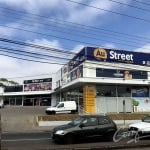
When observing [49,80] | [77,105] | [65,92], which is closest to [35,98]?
[49,80]

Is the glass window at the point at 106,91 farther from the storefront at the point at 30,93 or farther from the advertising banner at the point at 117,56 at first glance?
the storefront at the point at 30,93

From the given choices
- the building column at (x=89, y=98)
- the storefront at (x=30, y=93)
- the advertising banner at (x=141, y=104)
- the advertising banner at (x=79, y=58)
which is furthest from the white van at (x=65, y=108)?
the storefront at (x=30, y=93)

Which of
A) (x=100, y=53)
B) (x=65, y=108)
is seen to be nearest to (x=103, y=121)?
(x=100, y=53)

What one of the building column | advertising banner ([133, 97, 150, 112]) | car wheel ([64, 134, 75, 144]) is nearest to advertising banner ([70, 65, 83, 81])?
the building column

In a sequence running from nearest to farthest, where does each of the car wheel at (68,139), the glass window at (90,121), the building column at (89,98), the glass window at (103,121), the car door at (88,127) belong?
1. the car wheel at (68,139)
2. the car door at (88,127)
3. the glass window at (90,121)
4. the glass window at (103,121)
5. the building column at (89,98)

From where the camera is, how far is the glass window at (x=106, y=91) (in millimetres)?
48125

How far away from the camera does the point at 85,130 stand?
21234 mm

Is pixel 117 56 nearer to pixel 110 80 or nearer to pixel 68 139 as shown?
pixel 110 80

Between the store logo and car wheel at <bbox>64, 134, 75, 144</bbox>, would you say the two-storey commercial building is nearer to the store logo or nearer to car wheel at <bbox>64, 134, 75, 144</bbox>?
the store logo

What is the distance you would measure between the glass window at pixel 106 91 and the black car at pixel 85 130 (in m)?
25.6

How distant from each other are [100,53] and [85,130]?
2661cm

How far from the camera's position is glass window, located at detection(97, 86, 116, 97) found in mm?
48125

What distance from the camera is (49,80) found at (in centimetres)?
8038

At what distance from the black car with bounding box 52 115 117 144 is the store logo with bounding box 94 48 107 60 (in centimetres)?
2477
